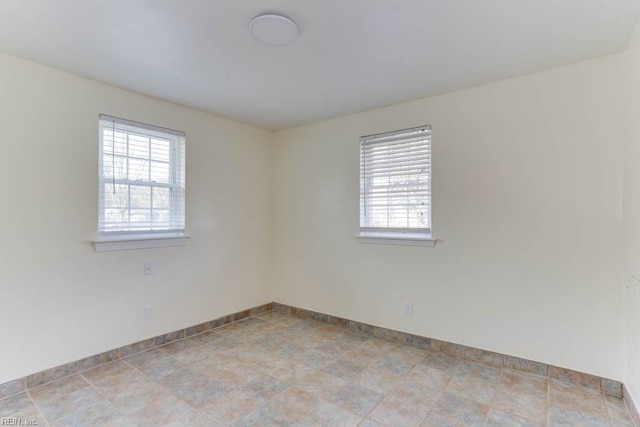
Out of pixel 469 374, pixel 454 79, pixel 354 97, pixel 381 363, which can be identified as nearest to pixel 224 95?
pixel 354 97

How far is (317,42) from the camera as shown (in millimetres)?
2062

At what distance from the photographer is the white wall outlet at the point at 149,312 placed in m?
2.99

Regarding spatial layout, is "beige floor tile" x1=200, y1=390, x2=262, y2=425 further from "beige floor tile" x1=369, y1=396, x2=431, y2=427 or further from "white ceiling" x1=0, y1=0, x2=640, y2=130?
"white ceiling" x1=0, y1=0, x2=640, y2=130

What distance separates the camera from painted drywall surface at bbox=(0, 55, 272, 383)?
7.37 ft

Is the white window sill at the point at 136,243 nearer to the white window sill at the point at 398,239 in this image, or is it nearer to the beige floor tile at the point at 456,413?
the white window sill at the point at 398,239

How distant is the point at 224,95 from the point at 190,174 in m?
0.90

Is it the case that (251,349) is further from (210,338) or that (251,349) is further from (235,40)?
(235,40)

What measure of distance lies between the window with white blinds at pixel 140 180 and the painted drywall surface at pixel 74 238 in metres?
0.08

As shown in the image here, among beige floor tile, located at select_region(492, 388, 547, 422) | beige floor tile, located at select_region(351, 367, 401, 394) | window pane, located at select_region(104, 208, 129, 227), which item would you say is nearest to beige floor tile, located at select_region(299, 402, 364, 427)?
beige floor tile, located at select_region(351, 367, 401, 394)

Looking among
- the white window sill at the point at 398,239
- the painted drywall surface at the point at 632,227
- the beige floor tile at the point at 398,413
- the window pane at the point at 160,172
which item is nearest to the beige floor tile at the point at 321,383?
the beige floor tile at the point at 398,413

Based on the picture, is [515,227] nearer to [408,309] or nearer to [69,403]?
[408,309]

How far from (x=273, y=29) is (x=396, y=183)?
1900mm

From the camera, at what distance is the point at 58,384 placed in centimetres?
235

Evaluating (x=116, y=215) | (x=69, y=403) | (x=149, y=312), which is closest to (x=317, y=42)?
(x=116, y=215)
